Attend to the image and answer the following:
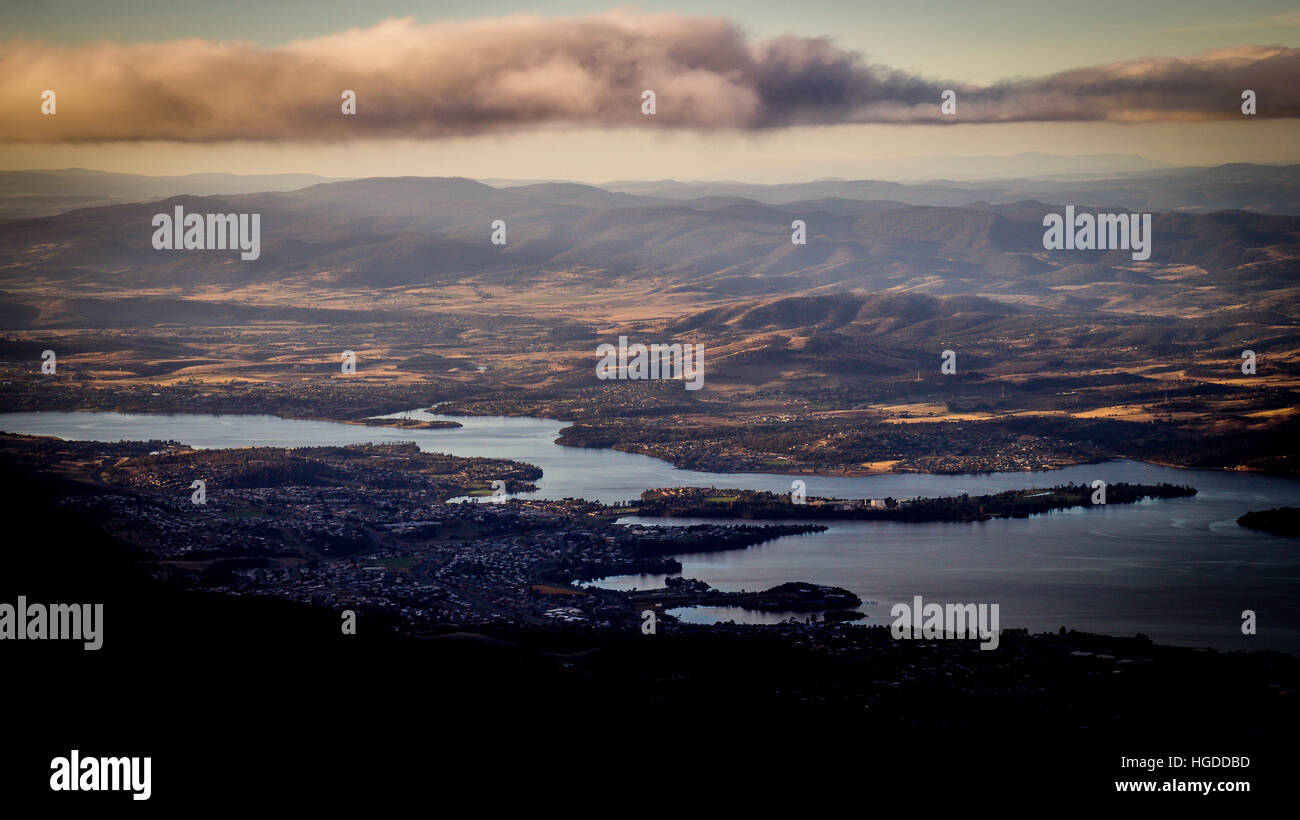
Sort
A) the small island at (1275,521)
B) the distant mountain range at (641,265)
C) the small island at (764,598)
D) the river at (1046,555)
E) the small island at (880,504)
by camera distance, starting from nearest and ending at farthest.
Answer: the river at (1046,555) → the small island at (764,598) → the small island at (1275,521) → the small island at (880,504) → the distant mountain range at (641,265)

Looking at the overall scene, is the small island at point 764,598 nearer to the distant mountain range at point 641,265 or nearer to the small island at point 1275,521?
the small island at point 1275,521

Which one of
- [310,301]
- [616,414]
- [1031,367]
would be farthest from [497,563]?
[310,301]

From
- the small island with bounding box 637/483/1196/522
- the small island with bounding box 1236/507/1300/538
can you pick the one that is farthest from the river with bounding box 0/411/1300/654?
the small island with bounding box 637/483/1196/522

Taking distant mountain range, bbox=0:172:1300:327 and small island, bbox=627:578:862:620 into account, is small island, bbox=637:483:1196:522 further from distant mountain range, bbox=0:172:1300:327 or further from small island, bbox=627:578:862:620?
distant mountain range, bbox=0:172:1300:327

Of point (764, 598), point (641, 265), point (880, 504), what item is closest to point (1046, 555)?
point (880, 504)

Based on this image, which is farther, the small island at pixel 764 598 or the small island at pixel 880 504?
the small island at pixel 880 504

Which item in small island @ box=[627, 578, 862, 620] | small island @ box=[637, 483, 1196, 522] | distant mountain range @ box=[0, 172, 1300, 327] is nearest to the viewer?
small island @ box=[627, 578, 862, 620]

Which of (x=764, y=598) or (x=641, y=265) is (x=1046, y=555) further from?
(x=641, y=265)

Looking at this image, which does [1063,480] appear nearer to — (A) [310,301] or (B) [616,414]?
(B) [616,414]

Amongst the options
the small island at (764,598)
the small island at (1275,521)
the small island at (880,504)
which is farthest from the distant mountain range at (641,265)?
the small island at (764,598)

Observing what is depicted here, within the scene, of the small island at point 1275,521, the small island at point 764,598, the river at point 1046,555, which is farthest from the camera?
the small island at point 1275,521
